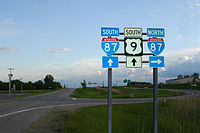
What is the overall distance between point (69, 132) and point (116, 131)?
2318 millimetres

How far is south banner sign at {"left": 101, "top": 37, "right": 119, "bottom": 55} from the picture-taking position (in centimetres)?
652

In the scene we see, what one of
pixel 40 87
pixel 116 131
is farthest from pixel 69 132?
pixel 40 87

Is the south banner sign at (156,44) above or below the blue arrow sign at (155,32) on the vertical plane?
below

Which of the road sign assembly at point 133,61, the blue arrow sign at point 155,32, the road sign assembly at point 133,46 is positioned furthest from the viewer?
the blue arrow sign at point 155,32

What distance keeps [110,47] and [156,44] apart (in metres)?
1.71

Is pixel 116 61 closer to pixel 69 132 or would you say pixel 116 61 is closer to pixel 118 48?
pixel 118 48

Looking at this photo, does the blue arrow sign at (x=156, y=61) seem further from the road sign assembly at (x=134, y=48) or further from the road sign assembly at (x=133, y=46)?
the road sign assembly at (x=133, y=46)

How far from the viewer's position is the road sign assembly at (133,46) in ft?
22.5

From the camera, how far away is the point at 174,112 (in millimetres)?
14312

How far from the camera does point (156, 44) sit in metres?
7.07

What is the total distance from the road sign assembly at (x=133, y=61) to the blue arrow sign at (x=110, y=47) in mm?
537

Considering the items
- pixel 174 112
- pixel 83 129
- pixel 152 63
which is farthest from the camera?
pixel 174 112

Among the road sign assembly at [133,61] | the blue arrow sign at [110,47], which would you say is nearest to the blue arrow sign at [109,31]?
the blue arrow sign at [110,47]

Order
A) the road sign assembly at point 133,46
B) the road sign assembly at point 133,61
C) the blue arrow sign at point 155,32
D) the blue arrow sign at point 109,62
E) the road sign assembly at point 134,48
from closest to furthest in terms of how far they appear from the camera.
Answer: the blue arrow sign at point 109,62 → the road sign assembly at point 134,48 → the road sign assembly at point 133,61 → the road sign assembly at point 133,46 → the blue arrow sign at point 155,32
